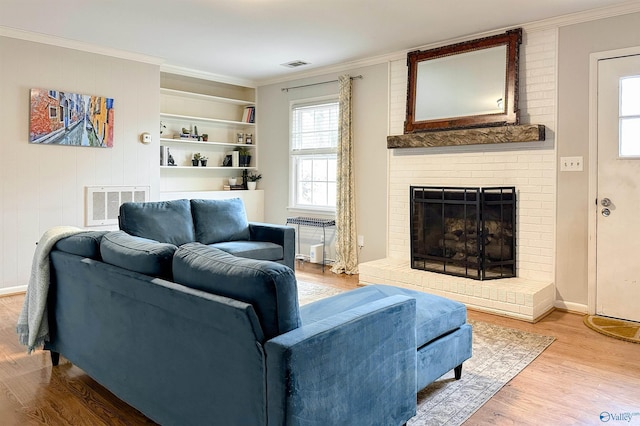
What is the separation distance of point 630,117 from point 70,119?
5.16m

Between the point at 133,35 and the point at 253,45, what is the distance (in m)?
1.18

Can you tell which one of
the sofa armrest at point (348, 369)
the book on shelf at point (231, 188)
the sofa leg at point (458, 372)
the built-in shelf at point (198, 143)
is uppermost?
the built-in shelf at point (198, 143)

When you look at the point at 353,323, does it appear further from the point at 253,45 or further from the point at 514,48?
the point at 253,45

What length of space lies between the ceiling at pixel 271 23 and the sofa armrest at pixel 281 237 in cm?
192

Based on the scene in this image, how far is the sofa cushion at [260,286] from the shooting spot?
61.7 inches

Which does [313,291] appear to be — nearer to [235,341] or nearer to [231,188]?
[231,188]

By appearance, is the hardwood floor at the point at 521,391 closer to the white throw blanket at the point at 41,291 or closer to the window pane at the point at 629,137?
the white throw blanket at the point at 41,291

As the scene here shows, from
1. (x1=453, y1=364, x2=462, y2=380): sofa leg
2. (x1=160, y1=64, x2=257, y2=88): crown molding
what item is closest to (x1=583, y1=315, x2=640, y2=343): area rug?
(x1=453, y1=364, x2=462, y2=380): sofa leg

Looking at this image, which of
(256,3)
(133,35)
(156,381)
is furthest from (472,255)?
(133,35)

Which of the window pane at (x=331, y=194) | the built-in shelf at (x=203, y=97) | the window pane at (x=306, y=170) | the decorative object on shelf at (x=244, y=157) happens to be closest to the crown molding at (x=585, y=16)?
the window pane at (x=331, y=194)

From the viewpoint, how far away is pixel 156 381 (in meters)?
1.94

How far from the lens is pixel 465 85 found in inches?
177

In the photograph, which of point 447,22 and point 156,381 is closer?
point 156,381

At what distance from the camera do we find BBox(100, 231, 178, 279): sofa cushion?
6.48 ft
